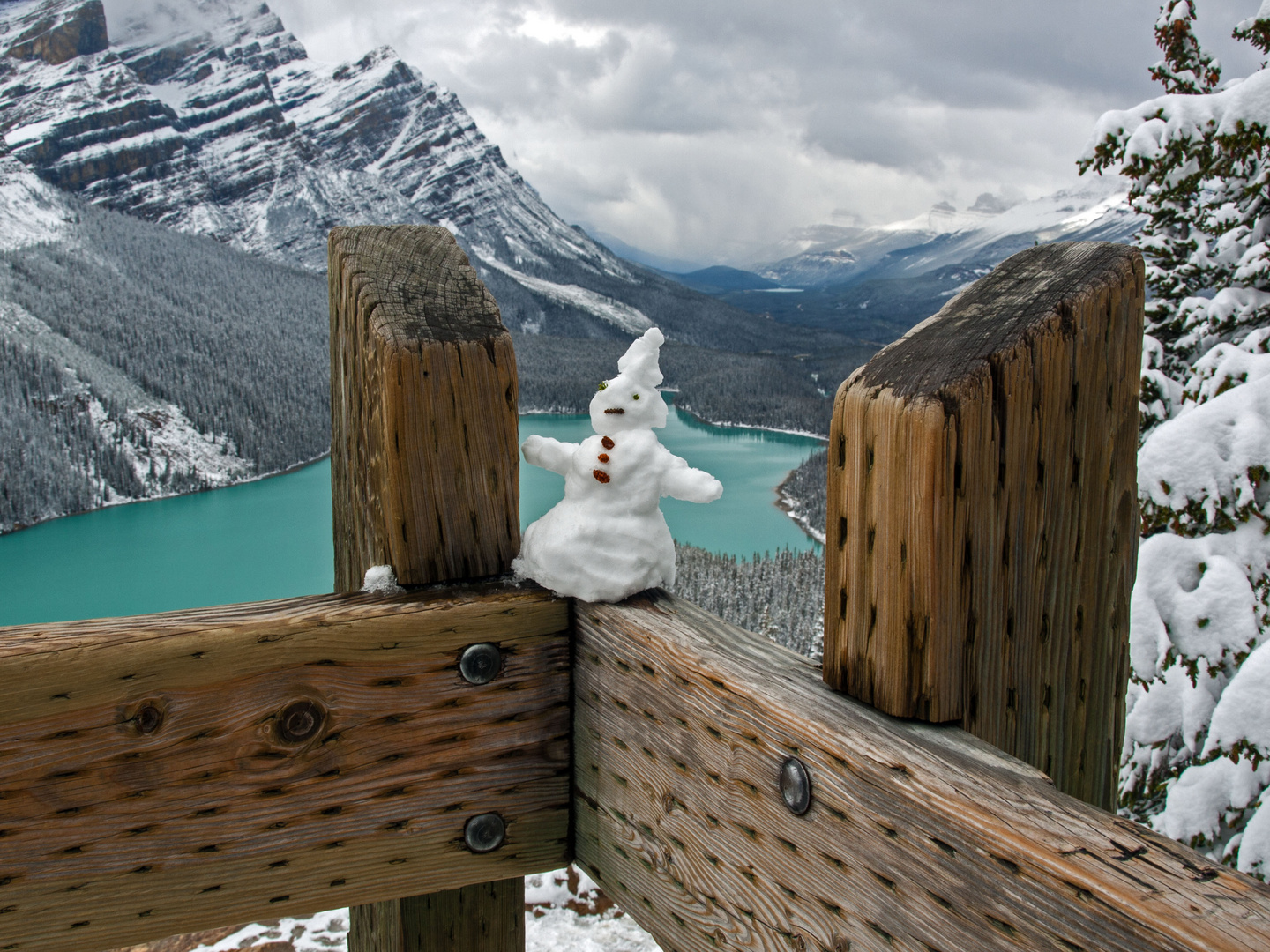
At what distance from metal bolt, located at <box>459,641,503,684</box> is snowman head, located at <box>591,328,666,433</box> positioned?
1.02 ft

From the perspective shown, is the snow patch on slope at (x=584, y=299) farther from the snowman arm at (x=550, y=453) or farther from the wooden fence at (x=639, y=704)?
the wooden fence at (x=639, y=704)

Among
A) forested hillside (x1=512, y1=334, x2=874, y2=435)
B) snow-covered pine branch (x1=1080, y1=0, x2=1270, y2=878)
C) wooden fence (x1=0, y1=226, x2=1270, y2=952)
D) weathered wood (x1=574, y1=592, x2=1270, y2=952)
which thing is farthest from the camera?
forested hillside (x1=512, y1=334, x2=874, y2=435)

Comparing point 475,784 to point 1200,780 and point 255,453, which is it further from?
point 255,453

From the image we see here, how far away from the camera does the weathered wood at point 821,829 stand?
488mm

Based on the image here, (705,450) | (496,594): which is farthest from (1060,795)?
(705,450)

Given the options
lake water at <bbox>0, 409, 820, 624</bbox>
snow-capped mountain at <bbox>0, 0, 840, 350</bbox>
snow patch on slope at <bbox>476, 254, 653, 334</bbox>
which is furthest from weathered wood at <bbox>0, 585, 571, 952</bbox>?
snow patch on slope at <bbox>476, 254, 653, 334</bbox>

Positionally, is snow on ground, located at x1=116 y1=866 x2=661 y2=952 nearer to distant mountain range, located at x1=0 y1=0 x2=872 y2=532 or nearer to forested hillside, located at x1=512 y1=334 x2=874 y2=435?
distant mountain range, located at x1=0 y1=0 x2=872 y2=532

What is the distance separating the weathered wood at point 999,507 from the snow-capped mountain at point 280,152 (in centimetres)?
7220

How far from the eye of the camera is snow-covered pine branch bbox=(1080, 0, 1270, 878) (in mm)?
3031

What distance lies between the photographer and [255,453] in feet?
137

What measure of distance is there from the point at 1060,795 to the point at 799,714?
203 millimetres

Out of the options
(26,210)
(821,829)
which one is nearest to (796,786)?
(821,829)

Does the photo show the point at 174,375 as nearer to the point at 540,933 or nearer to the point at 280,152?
the point at 540,933

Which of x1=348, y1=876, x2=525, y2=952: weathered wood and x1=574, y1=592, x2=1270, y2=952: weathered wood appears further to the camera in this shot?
x1=348, y1=876, x2=525, y2=952: weathered wood
